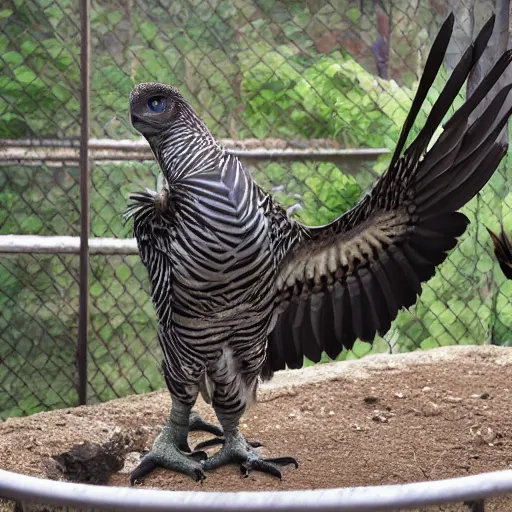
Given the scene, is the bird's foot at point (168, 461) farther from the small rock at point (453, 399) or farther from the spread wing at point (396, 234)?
the small rock at point (453, 399)

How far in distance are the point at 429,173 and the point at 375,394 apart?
1476 mm

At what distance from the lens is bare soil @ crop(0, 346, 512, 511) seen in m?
3.04

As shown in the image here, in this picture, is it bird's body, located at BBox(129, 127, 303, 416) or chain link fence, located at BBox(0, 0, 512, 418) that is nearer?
bird's body, located at BBox(129, 127, 303, 416)

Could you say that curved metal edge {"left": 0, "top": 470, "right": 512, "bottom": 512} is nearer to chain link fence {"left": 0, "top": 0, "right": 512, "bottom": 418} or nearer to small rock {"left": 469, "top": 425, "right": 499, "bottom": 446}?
small rock {"left": 469, "top": 425, "right": 499, "bottom": 446}

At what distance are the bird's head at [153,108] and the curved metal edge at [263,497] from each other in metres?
A: 1.99

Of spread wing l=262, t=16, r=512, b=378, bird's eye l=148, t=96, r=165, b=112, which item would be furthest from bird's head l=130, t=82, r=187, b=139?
spread wing l=262, t=16, r=512, b=378

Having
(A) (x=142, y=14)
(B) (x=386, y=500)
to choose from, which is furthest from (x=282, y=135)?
(B) (x=386, y=500)

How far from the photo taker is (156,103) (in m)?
2.87

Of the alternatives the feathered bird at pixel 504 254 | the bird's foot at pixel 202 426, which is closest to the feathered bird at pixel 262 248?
the bird's foot at pixel 202 426

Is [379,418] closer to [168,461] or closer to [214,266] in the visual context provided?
[168,461]

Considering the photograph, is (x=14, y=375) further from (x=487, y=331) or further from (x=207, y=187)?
(x=487, y=331)

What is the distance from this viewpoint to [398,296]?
9.86ft

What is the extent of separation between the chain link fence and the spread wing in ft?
5.13

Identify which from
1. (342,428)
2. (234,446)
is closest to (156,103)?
(234,446)
